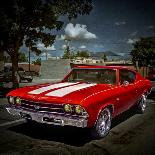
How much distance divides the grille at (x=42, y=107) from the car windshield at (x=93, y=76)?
1.78 meters

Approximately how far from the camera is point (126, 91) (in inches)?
261

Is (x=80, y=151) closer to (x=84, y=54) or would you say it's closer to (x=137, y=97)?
(x=137, y=97)

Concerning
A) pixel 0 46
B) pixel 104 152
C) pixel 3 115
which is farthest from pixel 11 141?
pixel 0 46

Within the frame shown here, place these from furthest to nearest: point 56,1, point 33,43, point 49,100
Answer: point 33,43 → point 56,1 → point 49,100

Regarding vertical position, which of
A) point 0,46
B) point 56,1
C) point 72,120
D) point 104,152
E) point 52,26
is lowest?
point 104,152

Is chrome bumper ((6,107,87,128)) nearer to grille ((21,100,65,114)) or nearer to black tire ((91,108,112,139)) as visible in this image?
grille ((21,100,65,114))

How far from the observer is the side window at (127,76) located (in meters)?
6.82

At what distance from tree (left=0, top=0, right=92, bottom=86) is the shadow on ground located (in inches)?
315

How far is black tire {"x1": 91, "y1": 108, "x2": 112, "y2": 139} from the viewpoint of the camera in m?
5.44

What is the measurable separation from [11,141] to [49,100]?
1.12 meters

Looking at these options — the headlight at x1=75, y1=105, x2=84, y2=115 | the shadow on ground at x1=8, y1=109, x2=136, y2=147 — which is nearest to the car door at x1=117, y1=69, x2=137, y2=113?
the shadow on ground at x1=8, y1=109, x2=136, y2=147

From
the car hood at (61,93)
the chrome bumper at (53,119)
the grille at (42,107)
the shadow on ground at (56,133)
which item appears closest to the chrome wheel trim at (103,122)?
the shadow on ground at (56,133)

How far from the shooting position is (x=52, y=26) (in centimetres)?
1480

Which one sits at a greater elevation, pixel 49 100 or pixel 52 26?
pixel 52 26
